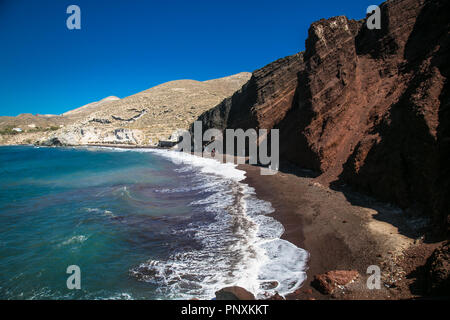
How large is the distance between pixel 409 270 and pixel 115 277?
7.10m

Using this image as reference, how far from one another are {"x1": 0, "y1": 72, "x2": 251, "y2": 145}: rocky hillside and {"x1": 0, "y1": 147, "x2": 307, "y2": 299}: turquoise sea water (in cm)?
5206

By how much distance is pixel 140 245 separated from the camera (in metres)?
8.08

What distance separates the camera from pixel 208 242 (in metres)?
8.02

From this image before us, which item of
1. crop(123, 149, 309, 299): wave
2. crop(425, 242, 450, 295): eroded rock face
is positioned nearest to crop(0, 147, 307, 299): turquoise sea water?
crop(123, 149, 309, 299): wave

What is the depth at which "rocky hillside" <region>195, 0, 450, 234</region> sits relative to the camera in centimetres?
751

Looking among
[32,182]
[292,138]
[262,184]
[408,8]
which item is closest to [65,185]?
[32,182]

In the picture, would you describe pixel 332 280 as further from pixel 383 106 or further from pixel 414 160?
pixel 383 106

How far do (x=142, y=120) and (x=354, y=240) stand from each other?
83620 millimetres

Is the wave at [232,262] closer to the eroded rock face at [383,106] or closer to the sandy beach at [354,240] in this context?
the sandy beach at [354,240]

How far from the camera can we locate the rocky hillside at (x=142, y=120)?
71625mm

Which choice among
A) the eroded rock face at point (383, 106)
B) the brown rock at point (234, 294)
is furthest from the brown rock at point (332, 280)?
the eroded rock face at point (383, 106)

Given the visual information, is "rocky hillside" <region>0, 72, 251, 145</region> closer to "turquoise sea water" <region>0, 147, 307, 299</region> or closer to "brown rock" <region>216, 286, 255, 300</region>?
"turquoise sea water" <region>0, 147, 307, 299</region>

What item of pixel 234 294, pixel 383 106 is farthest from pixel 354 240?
pixel 383 106
